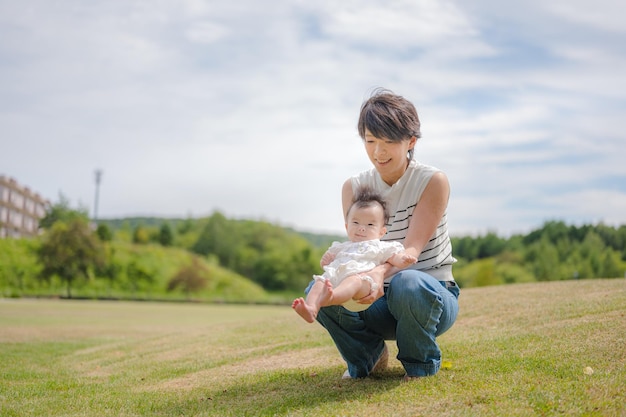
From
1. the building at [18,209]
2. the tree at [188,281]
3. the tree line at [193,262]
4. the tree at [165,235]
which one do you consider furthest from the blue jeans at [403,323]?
the tree at [165,235]

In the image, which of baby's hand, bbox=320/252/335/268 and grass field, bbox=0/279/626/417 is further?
baby's hand, bbox=320/252/335/268

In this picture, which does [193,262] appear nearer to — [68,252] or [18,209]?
[68,252]

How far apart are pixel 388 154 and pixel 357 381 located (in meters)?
1.86

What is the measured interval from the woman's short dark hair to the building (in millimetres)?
57552

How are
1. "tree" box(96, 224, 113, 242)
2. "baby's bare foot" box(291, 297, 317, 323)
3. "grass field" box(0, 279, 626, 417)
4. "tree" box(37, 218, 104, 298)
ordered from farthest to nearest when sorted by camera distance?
"tree" box(96, 224, 113, 242) → "tree" box(37, 218, 104, 298) → "grass field" box(0, 279, 626, 417) → "baby's bare foot" box(291, 297, 317, 323)

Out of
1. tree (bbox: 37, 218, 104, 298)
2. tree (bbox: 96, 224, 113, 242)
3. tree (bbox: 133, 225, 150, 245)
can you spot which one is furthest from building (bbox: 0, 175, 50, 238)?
tree (bbox: 133, 225, 150, 245)

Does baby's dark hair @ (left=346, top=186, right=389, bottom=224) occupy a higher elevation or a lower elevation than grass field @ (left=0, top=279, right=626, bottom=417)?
higher

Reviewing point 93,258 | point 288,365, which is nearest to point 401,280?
point 288,365

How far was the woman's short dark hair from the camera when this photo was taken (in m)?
5.13

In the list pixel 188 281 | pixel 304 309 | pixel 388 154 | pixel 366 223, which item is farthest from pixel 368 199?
pixel 188 281

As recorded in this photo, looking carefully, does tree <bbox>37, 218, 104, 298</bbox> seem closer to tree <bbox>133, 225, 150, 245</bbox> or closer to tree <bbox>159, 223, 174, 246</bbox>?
tree <bbox>133, 225, 150, 245</bbox>

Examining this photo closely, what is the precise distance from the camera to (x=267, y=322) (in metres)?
12.3

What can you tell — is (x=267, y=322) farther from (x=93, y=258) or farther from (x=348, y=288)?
(x=93, y=258)

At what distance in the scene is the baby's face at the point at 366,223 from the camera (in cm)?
509
